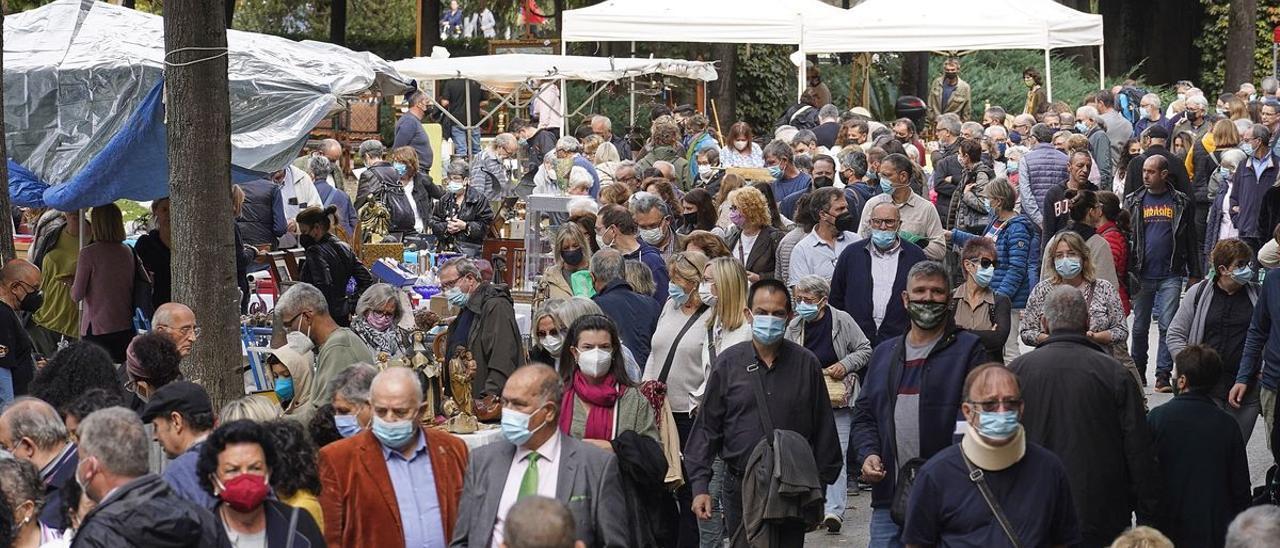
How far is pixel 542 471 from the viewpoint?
671cm

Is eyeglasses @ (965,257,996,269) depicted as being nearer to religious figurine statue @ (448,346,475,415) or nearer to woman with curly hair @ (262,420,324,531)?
religious figurine statue @ (448,346,475,415)

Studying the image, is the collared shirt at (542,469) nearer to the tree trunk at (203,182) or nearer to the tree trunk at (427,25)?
the tree trunk at (203,182)

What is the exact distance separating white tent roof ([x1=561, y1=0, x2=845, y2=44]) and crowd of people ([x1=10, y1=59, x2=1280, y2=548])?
336 inches

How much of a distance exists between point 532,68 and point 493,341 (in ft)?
50.8

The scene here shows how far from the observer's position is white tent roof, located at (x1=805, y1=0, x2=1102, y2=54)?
80.7 ft

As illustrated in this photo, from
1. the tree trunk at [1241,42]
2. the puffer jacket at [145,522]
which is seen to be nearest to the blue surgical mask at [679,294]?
the puffer jacket at [145,522]

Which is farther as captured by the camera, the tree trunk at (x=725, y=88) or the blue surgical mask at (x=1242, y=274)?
the tree trunk at (x=725, y=88)

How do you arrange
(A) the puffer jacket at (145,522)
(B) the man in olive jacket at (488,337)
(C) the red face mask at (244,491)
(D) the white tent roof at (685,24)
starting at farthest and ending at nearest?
(D) the white tent roof at (685,24), (B) the man in olive jacket at (488,337), (C) the red face mask at (244,491), (A) the puffer jacket at (145,522)

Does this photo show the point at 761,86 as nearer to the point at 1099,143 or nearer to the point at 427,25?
the point at 427,25

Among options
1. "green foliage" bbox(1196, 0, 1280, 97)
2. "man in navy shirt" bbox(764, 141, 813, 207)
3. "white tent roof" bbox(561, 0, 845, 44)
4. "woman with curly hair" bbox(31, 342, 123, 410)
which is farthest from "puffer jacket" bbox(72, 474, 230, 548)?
"green foliage" bbox(1196, 0, 1280, 97)

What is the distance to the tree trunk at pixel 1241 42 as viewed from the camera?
34.8m

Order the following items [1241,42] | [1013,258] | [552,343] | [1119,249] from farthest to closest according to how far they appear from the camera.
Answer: [1241,42]
[1013,258]
[1119,249]
[552,343]

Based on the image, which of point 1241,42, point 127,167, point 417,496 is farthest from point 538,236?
point 1241,42

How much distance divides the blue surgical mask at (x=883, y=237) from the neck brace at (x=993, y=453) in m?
4.43
